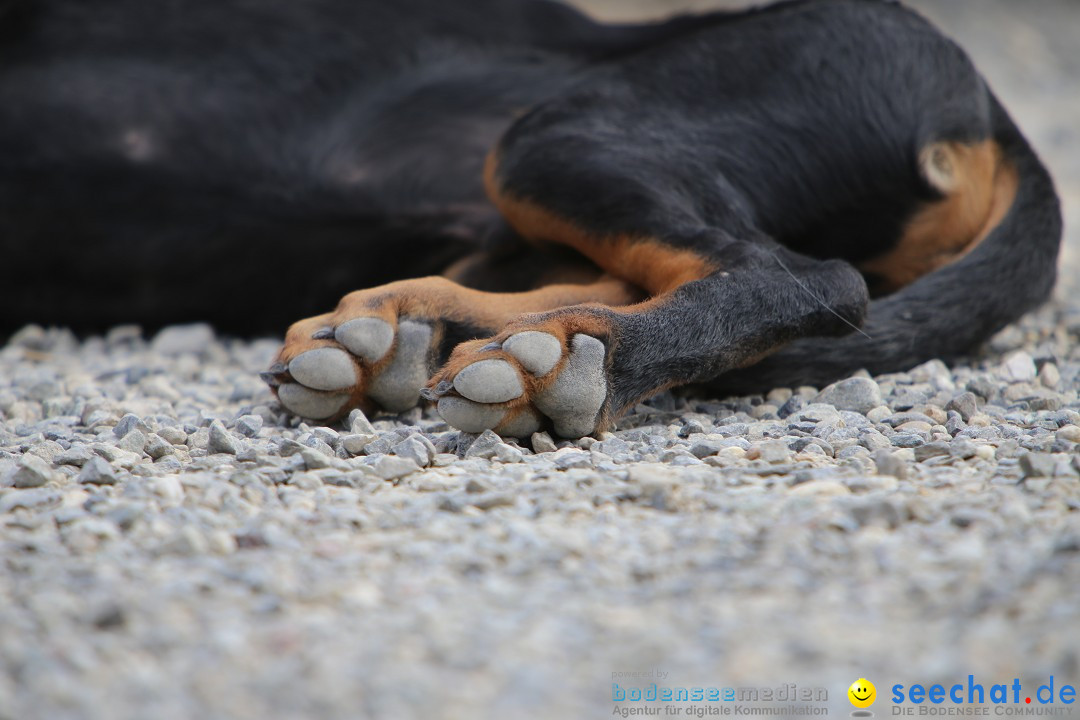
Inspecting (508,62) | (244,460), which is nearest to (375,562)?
(244,460)

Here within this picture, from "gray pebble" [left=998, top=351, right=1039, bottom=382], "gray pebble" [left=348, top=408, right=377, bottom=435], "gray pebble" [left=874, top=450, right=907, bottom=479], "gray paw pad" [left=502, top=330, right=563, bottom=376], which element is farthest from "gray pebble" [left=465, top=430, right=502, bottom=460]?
"gray pebble" [left=998, top=351, right=1039, bottom=382]

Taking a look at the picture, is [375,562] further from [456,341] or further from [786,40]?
[786,40]

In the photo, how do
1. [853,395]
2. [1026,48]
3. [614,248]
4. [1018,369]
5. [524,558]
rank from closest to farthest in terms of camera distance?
[524,558] → [853,395] → [614,248] → [1018,369] → [1026,48]

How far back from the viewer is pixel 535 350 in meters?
1.78

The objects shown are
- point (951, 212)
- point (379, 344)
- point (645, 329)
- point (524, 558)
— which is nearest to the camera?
point (524, 558)

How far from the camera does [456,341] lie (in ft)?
7.18

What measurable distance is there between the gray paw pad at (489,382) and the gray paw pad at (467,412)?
0.8 inches

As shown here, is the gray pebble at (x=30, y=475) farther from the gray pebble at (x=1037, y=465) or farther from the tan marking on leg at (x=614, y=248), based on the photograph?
the gray pebble at (x=1037, y=465)

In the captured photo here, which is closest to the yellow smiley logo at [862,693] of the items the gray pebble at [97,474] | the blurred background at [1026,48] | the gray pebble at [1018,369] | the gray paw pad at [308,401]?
the gray pebble at [97,474]

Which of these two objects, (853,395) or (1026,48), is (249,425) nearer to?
(853,395)

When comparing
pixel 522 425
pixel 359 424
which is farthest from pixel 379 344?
pixel 522 425

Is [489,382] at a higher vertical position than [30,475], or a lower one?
higher

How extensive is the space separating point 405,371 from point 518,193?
599 millimetres

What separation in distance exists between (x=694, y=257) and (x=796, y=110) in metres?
0.64
